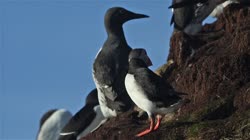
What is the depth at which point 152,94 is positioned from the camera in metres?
15.5

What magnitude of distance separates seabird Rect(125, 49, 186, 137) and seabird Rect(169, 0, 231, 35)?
5.10 m

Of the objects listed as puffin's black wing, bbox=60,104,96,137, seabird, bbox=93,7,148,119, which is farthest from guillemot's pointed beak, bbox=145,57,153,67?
puffin's black wing, bbox=60,104,96,137

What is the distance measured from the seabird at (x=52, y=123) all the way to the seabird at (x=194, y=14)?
3177mm

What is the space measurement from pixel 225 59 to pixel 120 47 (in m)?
3.42

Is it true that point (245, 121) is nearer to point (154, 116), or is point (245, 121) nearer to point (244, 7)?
point (154, 116)

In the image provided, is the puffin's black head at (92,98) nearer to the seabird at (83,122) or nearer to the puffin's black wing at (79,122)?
the seabird at (83,122)

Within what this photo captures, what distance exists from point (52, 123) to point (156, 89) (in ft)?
26.4

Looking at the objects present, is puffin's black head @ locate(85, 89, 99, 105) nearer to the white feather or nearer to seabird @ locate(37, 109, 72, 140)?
the white feather

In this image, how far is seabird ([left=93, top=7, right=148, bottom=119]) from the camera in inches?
758

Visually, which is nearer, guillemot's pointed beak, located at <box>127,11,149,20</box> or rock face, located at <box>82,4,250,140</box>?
rock face, located at <box>82,4,250,140</box>

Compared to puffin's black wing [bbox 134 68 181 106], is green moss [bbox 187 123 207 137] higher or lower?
lower

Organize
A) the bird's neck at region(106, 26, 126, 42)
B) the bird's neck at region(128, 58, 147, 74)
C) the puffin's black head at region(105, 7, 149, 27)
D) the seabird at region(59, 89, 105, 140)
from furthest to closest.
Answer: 1. the puffin's black head at region(105, 7, 149, 27)
2. the bird's neck at region(106, 26, 126, 42)
3. the seabird at region(59, 89, 105, 140)
4. the bird's neck at region(128, 58, 147, 74)

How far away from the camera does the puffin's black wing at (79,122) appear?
65.0 feet

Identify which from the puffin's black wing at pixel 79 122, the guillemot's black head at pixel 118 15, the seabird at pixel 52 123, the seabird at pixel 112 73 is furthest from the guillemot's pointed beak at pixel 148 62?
the seabird at pixel 52 123
